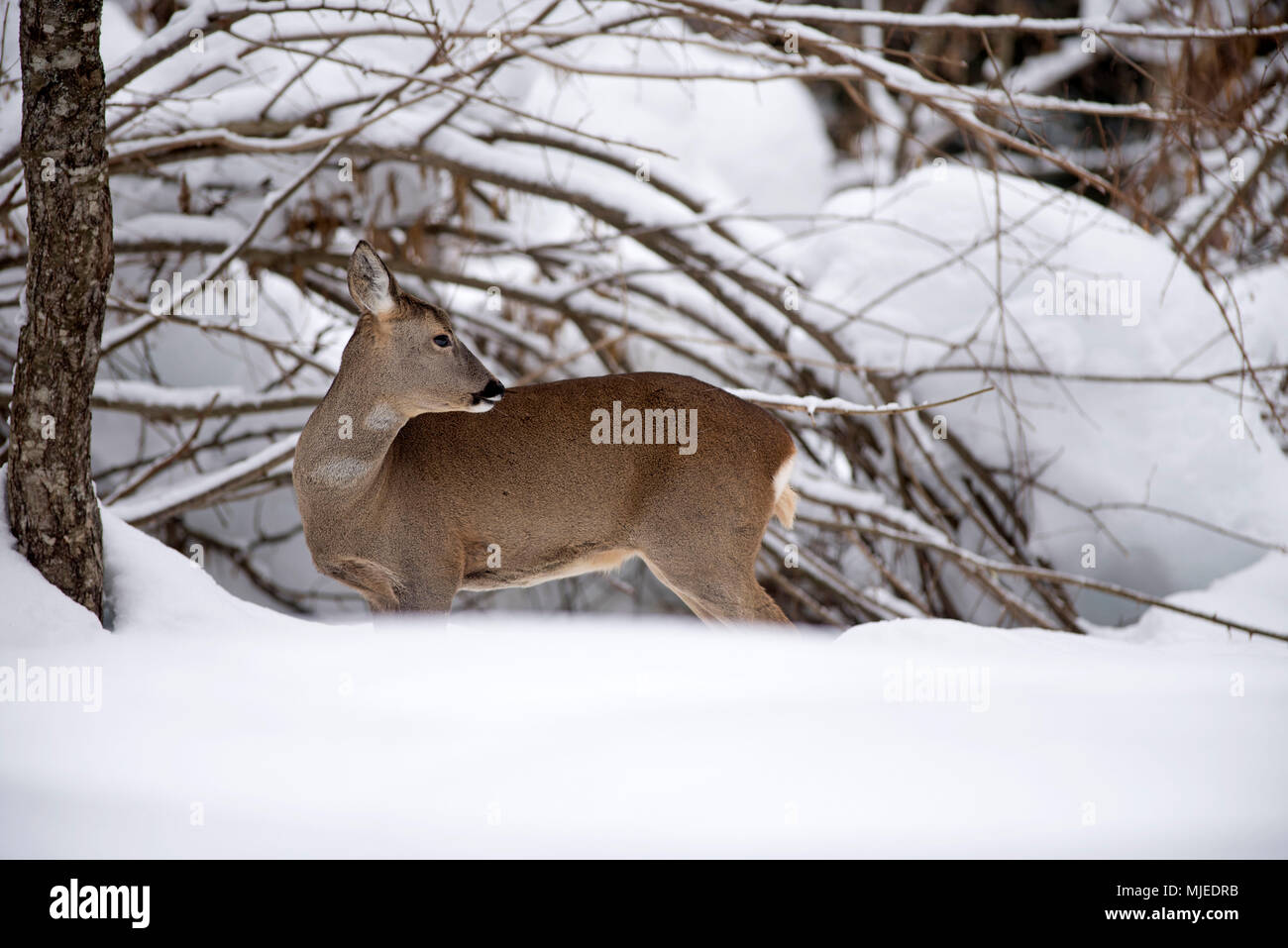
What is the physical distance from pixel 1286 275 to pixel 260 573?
720cm

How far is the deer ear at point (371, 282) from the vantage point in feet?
11.7

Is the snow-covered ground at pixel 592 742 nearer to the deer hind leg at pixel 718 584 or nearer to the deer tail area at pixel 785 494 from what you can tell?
the deer hind leg at pixel 718 584

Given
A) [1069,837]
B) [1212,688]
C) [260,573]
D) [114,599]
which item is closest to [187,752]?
[114,599]

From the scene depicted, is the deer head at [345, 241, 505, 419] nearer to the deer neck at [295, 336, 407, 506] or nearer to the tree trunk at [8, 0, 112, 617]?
the deer neck at [295, 336, 407, 506]

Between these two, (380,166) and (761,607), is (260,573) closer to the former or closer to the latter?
(380,166)

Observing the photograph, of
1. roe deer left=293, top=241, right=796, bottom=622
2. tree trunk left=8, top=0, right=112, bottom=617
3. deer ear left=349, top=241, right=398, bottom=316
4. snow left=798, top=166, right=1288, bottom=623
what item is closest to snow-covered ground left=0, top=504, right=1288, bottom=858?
tree trunk left=8, top=0, right=112, bottom=617

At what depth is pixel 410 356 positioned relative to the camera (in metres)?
3.68

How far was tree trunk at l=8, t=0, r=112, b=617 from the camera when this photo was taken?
10.2ft

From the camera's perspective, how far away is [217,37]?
5047mm

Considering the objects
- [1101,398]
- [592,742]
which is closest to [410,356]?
[592,742]

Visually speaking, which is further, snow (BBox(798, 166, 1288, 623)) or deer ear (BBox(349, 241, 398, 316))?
snow (BBox(798, 166, 1288, 623))

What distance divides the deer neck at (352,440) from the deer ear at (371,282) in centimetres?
15

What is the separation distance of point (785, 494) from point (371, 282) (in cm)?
161

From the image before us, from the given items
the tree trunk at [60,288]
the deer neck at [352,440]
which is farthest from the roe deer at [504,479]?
the tree trunk at [60,288]
